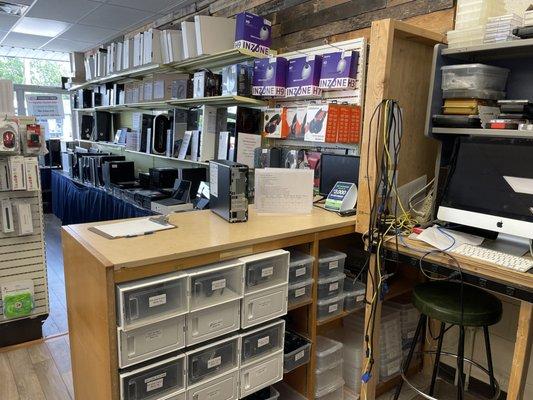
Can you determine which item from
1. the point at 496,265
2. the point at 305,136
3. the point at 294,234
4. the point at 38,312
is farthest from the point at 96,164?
the point at 496,265

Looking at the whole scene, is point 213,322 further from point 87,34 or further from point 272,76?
point 87,34

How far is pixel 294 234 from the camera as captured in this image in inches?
65.7

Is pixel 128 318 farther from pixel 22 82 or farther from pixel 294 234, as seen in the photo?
pixel 22 82

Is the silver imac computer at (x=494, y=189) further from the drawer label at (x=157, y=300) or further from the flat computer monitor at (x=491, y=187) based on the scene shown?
the drawer label at (x=157, y=300)

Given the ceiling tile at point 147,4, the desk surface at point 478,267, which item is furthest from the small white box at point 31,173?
the ceiling tile at point 147,4

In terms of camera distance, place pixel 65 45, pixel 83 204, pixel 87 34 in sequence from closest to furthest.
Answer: pixel 83 204, pixel 87 34, pixel 65 45

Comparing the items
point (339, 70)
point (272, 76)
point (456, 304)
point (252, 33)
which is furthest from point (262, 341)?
point (252, 33)

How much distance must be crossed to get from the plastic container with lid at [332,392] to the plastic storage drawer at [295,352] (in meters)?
0.24

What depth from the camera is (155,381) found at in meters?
1.35

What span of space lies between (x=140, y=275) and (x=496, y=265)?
1.25 meters

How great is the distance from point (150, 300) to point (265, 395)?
83 centimetres

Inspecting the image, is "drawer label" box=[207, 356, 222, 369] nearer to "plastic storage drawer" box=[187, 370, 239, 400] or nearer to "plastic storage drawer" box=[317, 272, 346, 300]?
"plastic storage drawer" box=[187, 370, 239, 400]

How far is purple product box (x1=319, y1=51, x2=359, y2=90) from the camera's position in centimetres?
230

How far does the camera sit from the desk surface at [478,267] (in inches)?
52.3
